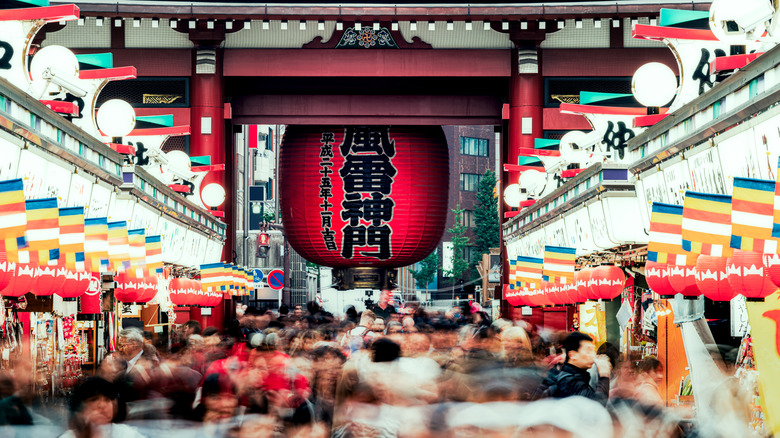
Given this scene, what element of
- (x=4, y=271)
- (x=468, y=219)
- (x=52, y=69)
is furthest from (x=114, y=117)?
(x=468, y=219)

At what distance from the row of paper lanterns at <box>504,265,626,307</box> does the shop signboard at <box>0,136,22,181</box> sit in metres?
6.59

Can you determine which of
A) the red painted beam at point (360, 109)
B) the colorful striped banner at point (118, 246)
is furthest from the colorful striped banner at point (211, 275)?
the colorful striped banner at point (118, 246)

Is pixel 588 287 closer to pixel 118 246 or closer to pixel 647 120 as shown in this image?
pixel 647 120

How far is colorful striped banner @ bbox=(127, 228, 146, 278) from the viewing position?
10.0 metres

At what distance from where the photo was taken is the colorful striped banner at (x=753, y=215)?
16.8 feet

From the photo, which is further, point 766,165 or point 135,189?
point 135,189

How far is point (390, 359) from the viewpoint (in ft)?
19.6

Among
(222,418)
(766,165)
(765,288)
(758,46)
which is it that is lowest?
(222,418)

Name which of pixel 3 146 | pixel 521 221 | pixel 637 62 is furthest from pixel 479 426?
pixel 637 62

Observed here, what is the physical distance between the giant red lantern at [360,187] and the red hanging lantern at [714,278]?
57.9ft

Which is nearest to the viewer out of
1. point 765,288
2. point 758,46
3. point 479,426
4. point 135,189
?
point 479,426

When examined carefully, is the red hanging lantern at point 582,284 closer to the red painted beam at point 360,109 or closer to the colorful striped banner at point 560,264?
the colorful striped banner at point 560,264

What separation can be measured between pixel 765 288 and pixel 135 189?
8.62 meters

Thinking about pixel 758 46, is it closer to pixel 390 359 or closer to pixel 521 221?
pixel 390 359
